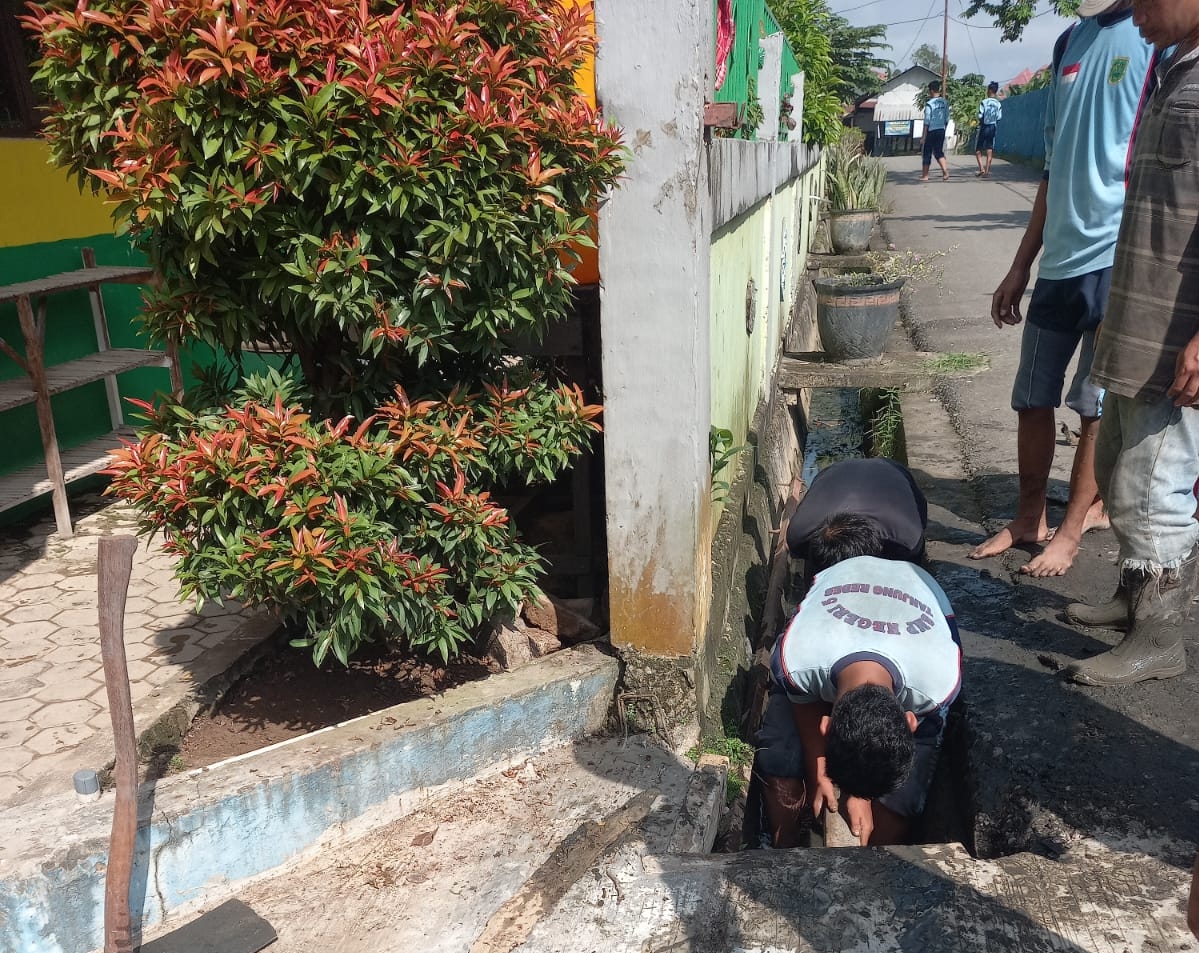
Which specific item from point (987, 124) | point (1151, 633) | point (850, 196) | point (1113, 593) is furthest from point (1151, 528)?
point (987, 124)

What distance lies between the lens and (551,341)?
9.73 feet

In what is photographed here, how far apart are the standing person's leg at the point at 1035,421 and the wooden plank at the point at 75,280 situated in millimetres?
3558

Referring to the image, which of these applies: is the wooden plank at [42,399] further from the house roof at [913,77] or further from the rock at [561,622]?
the house roof at [913,77]

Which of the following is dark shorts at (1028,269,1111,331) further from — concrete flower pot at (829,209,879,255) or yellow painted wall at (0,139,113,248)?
concrete flower pot at (829,209,879,255)

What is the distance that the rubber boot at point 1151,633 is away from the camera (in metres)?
2.73

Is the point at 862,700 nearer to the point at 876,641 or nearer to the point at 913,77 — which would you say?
the point at 876,641

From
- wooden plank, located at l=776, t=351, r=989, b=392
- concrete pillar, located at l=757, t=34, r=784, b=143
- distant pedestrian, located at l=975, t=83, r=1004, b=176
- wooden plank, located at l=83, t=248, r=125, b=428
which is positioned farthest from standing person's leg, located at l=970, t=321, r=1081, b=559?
distant pedestrian, located at l=975, t=83, r=1004, b=176

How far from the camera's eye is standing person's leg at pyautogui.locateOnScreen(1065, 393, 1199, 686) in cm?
262

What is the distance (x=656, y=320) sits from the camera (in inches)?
101

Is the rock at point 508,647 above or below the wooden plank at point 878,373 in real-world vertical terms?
below

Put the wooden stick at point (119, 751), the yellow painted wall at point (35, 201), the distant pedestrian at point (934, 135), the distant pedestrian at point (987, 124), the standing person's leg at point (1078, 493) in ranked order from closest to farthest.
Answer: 1. the wooden stick at point (119, 751)
2. the standing person's leg at point (1078, 493)
3. the yellow painted wall at point (35, 201)
4. the distant pedestrian at point (987, 124)
5. the distant pedestrian at point (934, 135)

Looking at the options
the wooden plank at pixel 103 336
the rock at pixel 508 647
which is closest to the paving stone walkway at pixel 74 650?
the rock at pixel 508 647

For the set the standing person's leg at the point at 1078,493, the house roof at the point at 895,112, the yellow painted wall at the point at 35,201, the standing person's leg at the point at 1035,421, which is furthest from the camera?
the house roof at the point at 895,112

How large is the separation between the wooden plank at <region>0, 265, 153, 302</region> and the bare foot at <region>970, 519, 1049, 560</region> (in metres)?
3.59
